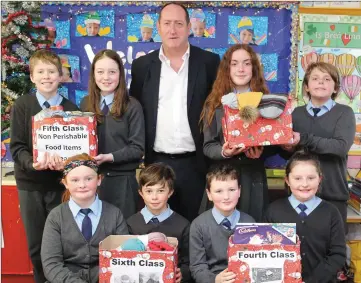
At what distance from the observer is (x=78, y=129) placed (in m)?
2.84

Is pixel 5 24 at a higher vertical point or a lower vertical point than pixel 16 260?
higher

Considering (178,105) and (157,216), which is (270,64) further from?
(157,216)

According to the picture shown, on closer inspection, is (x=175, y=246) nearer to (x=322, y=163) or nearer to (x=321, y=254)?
(x=321, y=254)

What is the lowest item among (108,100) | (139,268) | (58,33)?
(139,268)

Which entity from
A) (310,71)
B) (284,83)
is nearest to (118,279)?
(310,71)

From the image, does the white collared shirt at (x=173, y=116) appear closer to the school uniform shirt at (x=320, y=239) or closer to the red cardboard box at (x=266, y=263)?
the school uniform shirt at (x=320, y=239)

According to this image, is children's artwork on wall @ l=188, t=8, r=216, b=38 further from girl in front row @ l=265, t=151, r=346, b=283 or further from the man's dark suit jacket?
girl in front row @ l=265, t=151, r=346, b=283

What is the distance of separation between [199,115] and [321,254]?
112cm

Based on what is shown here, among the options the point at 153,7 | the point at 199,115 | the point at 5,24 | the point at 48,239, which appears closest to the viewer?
the point at 48,239

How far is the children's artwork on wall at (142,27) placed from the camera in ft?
13.6

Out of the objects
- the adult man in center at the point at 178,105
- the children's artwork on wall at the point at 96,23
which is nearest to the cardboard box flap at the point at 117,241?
the adult man in center at the point at 178,105

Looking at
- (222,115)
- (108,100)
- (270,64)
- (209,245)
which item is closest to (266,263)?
Answer: (209,245)

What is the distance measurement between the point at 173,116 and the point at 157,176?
1.67 ft

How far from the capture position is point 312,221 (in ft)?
8.95
